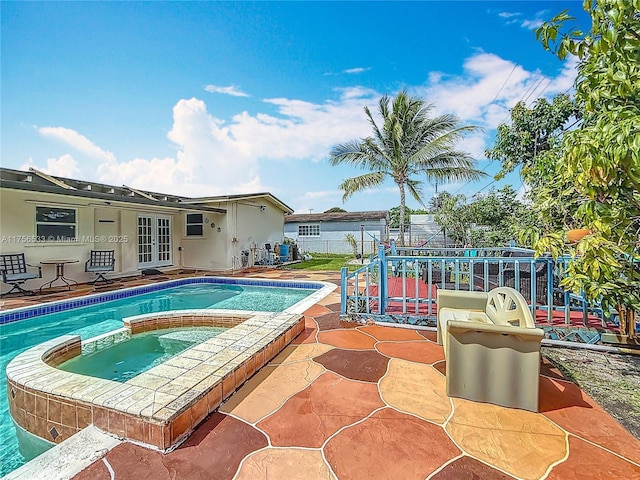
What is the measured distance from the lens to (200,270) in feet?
45.2

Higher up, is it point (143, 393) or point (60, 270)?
point (60, 270)

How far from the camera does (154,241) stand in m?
13.1

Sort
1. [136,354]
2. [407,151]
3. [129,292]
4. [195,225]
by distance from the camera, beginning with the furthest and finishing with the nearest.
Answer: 1. [407,151]
2. [195,225]
3. [129,292]
4. [136,354]

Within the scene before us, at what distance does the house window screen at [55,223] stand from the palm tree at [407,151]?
11592mm

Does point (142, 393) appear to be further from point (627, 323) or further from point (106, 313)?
point (106, 313)

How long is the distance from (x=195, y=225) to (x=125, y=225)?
2.99m

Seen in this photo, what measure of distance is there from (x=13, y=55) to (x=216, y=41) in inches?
199

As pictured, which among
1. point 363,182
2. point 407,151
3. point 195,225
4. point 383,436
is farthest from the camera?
point 363,182

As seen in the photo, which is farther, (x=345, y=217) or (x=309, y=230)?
(x=309, y=230)

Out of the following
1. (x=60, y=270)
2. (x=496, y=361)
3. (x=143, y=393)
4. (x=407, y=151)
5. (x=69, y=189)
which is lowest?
(x=143, y=393)

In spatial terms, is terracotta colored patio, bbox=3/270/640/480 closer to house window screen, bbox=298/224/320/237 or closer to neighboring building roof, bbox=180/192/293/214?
neighboring building roof, bbox=180/192/293/214

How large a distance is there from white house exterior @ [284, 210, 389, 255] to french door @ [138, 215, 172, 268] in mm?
11745

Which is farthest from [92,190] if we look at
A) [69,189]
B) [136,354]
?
[136,354]

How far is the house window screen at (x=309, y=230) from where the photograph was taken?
24125 mm
